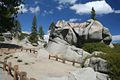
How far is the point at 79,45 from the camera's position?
4581 cm

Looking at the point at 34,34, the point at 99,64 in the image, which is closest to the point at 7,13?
the point at 99,64

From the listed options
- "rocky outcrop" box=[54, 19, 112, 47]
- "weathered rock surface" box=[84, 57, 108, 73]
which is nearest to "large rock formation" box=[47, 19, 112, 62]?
"rocky outcrop" box=[54, 19, 112, 47]

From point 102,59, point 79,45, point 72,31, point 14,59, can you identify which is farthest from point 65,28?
point 102,59

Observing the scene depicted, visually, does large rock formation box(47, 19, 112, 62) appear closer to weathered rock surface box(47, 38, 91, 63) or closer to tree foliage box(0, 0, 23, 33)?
weathered rock surface box(47, 38, 91, 63)

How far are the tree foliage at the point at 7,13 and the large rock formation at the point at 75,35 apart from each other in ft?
29.1

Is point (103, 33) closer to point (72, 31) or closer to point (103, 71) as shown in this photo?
point (72, 31)

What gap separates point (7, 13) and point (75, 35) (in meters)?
13.9

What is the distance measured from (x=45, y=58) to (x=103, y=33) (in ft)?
54.1

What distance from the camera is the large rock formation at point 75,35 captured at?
4469cm

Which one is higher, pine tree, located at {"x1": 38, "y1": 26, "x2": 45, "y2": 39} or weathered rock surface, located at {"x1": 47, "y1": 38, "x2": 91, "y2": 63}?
pine tree, located at {"x1": 38, "y1": 26, "x2": 45, "y2": 39}

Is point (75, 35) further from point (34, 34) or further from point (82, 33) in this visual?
point (34, 34)

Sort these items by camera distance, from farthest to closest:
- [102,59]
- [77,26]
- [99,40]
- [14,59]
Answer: [77,26] < [99,40] < [14,59] < [102,59]

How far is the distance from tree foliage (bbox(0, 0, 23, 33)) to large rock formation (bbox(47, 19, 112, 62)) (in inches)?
349

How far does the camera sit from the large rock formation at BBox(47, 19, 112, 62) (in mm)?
44688
